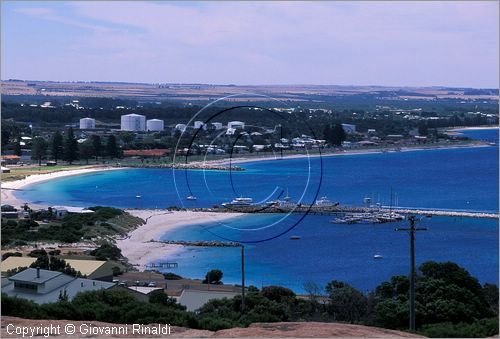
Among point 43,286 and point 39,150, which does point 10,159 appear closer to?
point 39,150

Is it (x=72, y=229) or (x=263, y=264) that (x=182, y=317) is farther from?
(x=72, y=229)

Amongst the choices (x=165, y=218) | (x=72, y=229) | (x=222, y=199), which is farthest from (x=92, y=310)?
(x=222, y=199)

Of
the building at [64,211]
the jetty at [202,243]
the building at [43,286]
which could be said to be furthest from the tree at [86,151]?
the building at [43,286]

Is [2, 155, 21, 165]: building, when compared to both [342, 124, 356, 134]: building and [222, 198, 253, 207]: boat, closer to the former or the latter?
[222, 198, 253, 207]: boat

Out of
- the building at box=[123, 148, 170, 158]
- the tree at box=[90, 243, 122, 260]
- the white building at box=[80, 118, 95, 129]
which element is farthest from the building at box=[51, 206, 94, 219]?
the white building at box=[80, 118, 95, 129]

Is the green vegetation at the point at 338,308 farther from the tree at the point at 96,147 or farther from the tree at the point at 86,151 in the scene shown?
the tree at the point at 96,147
